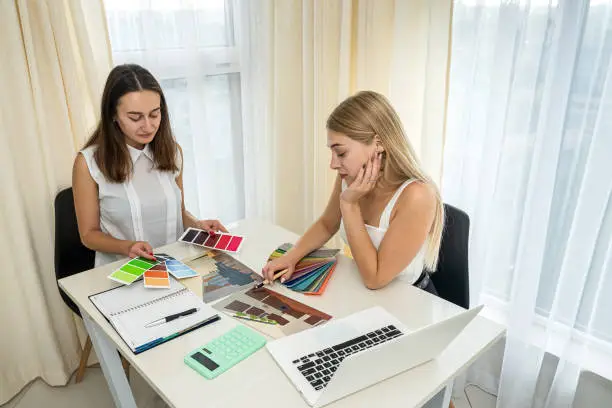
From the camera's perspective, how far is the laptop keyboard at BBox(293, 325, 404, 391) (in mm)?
1018

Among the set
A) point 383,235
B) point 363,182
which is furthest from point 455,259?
point 363,182

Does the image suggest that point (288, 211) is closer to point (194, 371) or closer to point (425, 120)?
point (425, 120)

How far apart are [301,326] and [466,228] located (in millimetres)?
655

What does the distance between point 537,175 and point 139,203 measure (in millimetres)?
1470

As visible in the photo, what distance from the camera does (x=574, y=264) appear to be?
1692mm

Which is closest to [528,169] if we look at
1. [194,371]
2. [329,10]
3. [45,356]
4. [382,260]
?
[382,260]

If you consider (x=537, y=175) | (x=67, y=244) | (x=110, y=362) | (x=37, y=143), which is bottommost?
(x=110, y=362)

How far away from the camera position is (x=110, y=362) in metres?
1.41

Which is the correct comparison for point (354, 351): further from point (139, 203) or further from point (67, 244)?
point (67, 244)

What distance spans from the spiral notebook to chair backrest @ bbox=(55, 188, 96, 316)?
1.76ft

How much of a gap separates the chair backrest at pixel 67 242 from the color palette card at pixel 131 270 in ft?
1.50

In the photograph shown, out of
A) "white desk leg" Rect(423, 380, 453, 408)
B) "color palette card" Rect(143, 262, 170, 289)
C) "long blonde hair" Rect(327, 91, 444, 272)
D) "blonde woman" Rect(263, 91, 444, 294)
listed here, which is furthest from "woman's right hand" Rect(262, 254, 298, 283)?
"white desk leg" Rect(423, 380, 453, 408)

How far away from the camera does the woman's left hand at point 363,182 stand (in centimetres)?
142

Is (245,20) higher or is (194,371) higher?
(245,20)
